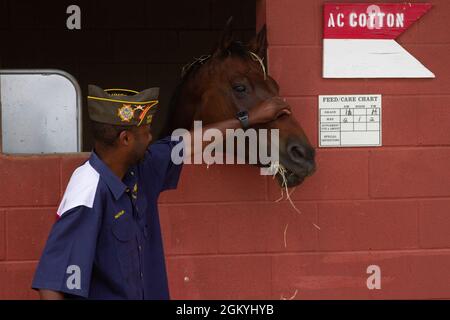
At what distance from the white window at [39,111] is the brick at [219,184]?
0.65m

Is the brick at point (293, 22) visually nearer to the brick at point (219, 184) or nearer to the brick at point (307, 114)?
the brick at point (307, 114)

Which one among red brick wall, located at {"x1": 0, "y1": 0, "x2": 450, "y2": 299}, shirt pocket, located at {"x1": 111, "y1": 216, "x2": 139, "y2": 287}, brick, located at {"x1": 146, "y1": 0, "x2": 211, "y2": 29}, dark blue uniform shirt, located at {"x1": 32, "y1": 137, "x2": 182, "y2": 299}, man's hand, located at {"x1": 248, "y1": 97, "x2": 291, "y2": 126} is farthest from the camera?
brick, located at {"x1": 146, "y1": 0, "x2": 211, "y2": 29}

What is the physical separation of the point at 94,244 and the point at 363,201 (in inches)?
78.8

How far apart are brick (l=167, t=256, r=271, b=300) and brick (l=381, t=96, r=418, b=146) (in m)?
1.01

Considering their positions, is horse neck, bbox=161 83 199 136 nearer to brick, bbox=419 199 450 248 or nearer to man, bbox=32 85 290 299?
man, bbox=32 85 290 299

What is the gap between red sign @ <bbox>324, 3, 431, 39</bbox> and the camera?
384 centimetres

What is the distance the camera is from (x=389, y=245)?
397 cm

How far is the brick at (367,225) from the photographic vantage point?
393cm

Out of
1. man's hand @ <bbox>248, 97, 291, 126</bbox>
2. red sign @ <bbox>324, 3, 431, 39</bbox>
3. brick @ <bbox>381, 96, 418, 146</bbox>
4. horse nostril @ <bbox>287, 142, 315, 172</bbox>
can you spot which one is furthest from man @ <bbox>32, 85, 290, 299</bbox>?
brick @ <bbox>381, 96, 418, 146</bbox>

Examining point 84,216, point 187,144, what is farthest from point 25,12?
point 84,216

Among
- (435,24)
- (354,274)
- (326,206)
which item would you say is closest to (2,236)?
(326,206)

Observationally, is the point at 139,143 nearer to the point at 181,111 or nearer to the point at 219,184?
the point at 219,184

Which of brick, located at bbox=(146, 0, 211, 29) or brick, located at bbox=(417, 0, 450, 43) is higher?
brick, located at bbox=(146, 0, 211, 29)

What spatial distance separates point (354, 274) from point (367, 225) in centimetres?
29
